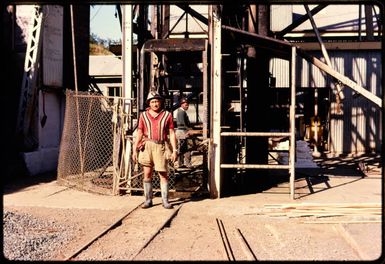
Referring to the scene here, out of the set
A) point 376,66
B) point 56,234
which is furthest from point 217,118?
point 376,66

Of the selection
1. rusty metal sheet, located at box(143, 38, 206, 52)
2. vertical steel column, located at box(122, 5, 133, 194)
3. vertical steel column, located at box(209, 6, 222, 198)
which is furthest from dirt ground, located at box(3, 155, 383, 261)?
rusty metal sheet, located at box(143, 38, 206, 52)

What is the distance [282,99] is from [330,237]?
12.7 metres

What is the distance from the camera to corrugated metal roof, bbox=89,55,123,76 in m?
24.2

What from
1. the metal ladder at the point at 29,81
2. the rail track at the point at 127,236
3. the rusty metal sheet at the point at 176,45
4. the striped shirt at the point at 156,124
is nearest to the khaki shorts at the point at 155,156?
the striped shirt at the point at 156,124

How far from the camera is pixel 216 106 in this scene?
26.9 feet

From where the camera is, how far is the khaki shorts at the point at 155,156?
736 cm

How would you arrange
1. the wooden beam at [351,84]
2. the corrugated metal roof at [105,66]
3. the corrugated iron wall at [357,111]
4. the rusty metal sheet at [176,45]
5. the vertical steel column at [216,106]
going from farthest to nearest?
the corrugated metal roof at [105,66], the corrugated iron wall at [357,111], the rusty metal sheet at [176,45], the wooden beam at [351,84], the vertical steel column at [216,106]

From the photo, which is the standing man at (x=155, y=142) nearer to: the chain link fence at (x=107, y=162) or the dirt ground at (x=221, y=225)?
the dirt ground at (x=221, y=225)

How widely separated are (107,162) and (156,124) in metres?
3.46

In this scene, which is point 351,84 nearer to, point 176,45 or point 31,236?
point 176,45

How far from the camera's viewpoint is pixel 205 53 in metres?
8.78

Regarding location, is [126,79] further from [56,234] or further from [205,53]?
[56,234]

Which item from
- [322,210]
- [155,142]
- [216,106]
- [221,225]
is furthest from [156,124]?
[322,210]

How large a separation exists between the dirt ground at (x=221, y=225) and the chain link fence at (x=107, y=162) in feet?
1.53
